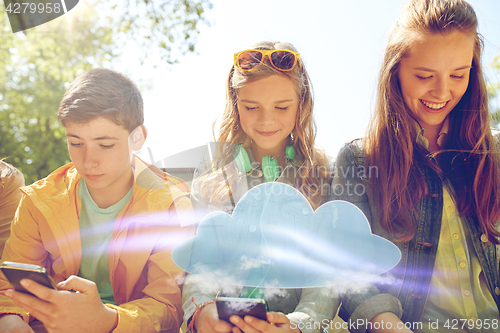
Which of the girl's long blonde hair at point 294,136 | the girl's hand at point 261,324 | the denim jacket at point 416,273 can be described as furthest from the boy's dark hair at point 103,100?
the denim jacket at point 416,273

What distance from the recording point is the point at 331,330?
156 cm

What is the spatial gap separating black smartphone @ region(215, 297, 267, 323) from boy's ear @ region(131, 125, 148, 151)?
0.94m

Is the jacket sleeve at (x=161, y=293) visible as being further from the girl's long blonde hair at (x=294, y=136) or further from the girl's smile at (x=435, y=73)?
the girl's smile at (x=435, y=73)

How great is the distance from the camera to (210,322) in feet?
4.33

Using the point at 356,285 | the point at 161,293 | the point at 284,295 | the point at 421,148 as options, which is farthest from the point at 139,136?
the point at 421,148

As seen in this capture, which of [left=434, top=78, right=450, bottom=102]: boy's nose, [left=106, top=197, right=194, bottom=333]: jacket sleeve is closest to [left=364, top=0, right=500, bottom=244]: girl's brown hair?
[left=434, top=78, right=450, bottom=102]: boy's nose

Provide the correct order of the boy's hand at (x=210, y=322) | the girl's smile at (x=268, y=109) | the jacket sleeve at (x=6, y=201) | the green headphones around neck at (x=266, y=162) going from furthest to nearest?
the jacket sleeve at (x=6, y=201)
the green headphones around neck at (x=266, y=162)
the girl's smile at (x=268, y=109)
the boy's hand at (x=210, y=322)

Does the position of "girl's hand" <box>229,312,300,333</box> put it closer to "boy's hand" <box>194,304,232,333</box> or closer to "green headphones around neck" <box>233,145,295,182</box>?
"boy's hand" <box>194,304,232,333</box>

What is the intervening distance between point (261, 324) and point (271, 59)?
1.24 metres

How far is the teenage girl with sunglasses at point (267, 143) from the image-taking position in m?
1.56

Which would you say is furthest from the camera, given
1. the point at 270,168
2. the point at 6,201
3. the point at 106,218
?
the point at 6,201

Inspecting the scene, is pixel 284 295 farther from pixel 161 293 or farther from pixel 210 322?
pixel 161 293

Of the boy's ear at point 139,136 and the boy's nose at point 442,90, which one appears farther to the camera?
the boy's ear at point 139,136

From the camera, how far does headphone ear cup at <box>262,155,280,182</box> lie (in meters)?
1.76
